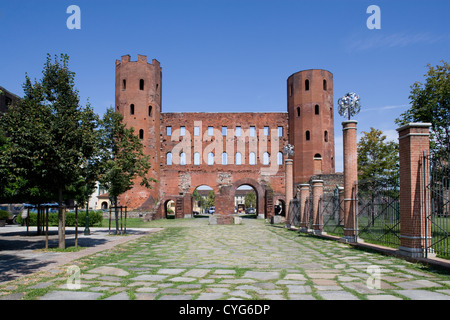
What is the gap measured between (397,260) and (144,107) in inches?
1317

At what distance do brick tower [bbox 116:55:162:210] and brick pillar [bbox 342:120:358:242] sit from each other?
91.7ft

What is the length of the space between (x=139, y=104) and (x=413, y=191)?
109 ft

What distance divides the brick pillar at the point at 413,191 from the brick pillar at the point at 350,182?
3246 mm

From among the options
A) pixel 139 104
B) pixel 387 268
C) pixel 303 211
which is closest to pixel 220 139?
pixel 139 104

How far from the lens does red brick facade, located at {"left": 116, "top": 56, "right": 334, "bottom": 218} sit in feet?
126

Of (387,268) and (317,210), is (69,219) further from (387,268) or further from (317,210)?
(387,268)

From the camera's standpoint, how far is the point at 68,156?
10.2m

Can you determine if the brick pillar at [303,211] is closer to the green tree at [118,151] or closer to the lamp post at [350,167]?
the lamp post at [350,167]

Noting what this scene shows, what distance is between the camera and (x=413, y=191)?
27.8ft

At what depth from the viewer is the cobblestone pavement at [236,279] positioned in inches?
197

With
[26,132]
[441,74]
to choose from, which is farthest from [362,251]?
[441,74]

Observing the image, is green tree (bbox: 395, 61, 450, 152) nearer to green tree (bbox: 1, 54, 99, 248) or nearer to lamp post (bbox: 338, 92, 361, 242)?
lamp post (bbox: 338, 92, 361, 242)

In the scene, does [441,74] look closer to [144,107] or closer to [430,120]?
[430,120]

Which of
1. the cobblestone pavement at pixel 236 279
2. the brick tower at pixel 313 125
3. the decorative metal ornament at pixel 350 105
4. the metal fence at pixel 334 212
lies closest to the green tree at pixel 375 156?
the brick tower at pixel 313 125
